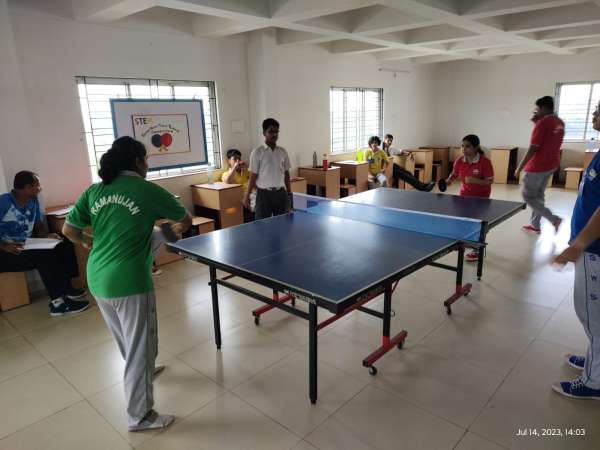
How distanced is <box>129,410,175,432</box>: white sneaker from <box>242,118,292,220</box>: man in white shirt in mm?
2413

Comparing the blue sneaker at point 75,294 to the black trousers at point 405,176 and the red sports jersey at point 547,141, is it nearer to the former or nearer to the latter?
the red sports jersey at point 547,141

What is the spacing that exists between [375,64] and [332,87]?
4.41ft

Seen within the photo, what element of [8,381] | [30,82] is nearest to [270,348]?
[8,381]

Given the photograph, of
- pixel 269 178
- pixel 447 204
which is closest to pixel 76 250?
pixel 269 178

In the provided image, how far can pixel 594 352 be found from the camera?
230 cm

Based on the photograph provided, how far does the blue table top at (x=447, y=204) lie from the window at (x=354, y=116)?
3631mm

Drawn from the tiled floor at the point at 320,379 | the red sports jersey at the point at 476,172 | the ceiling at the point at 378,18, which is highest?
the ceiling at the point at 378,18

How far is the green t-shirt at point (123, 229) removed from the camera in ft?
6.43

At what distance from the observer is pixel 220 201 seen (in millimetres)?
5336

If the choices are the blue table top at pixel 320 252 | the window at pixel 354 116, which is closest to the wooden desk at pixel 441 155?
the window at pixel 354 116

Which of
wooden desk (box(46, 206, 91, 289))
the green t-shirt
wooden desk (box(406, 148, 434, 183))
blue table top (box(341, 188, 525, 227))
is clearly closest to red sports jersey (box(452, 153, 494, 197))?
blue table top (box(341, 188, 525, 227))

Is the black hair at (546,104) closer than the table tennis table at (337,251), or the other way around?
the table tennis table at (337,251)

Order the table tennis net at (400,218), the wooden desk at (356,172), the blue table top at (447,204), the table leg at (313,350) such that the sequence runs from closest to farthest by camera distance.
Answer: the table leg at (313,350)
the table tennis net at (400,218)
the blue table top at (447,204)
the wooden desk at (356,172)

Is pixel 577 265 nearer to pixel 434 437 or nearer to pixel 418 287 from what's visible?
pixel 434 437
